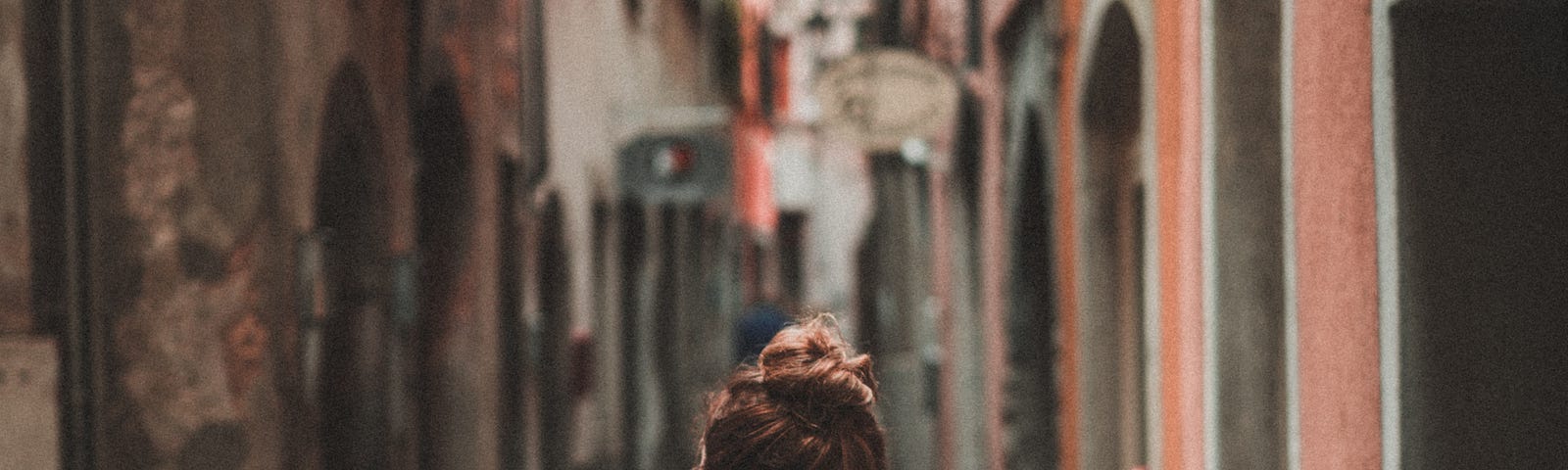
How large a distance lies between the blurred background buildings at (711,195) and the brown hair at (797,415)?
2.92 feet

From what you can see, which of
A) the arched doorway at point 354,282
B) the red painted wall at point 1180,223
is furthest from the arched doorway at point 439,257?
the red painted wall at point 1180,223

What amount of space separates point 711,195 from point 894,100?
237 centimetres

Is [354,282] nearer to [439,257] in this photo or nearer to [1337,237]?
[439,257]

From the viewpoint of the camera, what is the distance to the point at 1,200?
11.8ft

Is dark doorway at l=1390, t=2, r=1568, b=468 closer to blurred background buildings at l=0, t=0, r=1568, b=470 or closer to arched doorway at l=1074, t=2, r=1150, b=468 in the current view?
blurred background buildings at l=0, t=0, r=1568, b=470

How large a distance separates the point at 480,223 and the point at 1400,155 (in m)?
6.01

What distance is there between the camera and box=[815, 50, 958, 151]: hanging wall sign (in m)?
8.60

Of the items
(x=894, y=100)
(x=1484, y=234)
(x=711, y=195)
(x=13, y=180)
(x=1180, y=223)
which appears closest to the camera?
(x=1484, y=234)

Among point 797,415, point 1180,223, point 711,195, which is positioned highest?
point 711,195

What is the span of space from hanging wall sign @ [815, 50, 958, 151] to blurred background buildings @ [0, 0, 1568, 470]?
0.09 feet

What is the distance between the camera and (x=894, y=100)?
866cm

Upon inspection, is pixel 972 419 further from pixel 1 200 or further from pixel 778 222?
pixel 778 222

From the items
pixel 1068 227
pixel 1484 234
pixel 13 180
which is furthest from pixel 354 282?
pixel 1484 234

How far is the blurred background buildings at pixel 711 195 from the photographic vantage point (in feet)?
8.22
